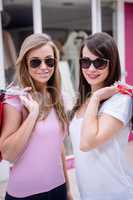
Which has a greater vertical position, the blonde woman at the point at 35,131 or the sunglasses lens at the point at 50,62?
the sunglasses lens at the point at 50,62

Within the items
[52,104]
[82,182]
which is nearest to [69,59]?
[52,104]

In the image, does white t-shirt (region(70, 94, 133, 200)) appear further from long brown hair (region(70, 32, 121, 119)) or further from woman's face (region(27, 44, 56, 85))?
woman's face (region(27, 44, 56, 85))

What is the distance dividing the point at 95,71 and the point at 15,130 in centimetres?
50

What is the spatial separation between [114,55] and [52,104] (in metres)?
0.52

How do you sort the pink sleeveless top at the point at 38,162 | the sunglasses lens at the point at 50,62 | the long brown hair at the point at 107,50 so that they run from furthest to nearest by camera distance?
the sunglasses lens at the point at 50,62 → the pink sleeveless top at the point at 38,162 → the long brown hair at the point at 107,50

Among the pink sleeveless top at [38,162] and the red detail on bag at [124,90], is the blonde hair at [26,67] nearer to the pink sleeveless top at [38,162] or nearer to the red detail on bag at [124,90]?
the pink sleeveless top at [38,162]

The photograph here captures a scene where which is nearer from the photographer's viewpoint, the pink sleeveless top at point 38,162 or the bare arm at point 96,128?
the bare arm at point 96,128

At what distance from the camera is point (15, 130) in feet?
5.67

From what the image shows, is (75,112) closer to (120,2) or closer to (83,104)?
(83,104)

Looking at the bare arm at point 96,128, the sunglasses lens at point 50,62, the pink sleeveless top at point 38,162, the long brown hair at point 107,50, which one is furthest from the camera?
the sunglasses lens at point 50,62

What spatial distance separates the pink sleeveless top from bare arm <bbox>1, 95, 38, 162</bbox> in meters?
0.04

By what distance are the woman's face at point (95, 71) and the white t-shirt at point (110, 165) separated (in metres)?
0.14

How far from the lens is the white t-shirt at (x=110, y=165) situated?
1.60 m

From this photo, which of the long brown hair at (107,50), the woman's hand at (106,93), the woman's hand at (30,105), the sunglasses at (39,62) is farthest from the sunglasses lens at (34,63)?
the woman's hand at (106,93)
